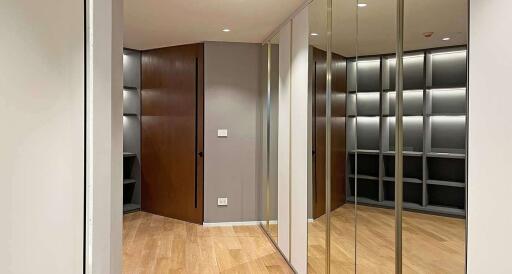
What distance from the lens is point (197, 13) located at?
4.20 metres

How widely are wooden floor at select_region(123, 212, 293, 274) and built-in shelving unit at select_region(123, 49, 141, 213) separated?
0.67 meters

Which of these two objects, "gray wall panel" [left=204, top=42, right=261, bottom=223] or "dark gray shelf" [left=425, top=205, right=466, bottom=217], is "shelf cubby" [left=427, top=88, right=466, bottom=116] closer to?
"dark gray shelf" [left=425, top=205, right=466, bottom=217]

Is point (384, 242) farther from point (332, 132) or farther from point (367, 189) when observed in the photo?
point (332, 132)

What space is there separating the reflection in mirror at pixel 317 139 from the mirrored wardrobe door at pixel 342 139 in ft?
0.54

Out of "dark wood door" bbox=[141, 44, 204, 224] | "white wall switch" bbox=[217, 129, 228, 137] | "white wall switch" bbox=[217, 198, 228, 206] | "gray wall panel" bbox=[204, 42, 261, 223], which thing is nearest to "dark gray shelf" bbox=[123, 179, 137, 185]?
"dark wood door" bbox=[141, 44, 204, 224]

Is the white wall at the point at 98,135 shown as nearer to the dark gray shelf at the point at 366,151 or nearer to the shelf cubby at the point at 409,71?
the shelf cubby at the point at 409,71

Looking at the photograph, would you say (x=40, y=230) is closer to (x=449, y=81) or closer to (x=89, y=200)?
(x=89, y=200)

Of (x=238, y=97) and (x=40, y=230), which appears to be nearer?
(x=40, y=230)

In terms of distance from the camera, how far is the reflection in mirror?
3.09m

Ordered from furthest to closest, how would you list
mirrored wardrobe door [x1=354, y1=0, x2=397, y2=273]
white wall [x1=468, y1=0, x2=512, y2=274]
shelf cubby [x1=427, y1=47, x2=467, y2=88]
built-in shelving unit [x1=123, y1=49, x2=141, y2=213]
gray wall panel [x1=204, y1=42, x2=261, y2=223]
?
built-in shelving unit [x1=123, y1=49, x2=141, y2=213], gray wall panel [x1=204, y1=42, x2=261, y2=223], mirrored wardrobe door [x1=354, y1=0, x2=397, y2=273], shelf cubby [x1=427, y1=47, x2=467, y2=88], white wall [x1=468, y1=0, x2=512, y2=274]

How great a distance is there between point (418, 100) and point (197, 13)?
296 cm

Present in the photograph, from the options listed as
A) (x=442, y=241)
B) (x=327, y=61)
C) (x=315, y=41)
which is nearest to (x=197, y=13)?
(x=315, y=41)

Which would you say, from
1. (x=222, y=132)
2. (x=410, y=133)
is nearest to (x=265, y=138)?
(x=222, y=132)

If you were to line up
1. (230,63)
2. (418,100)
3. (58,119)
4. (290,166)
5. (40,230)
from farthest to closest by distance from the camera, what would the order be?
(230,63), (290,166), (418,100), (58,119), (40,230)
